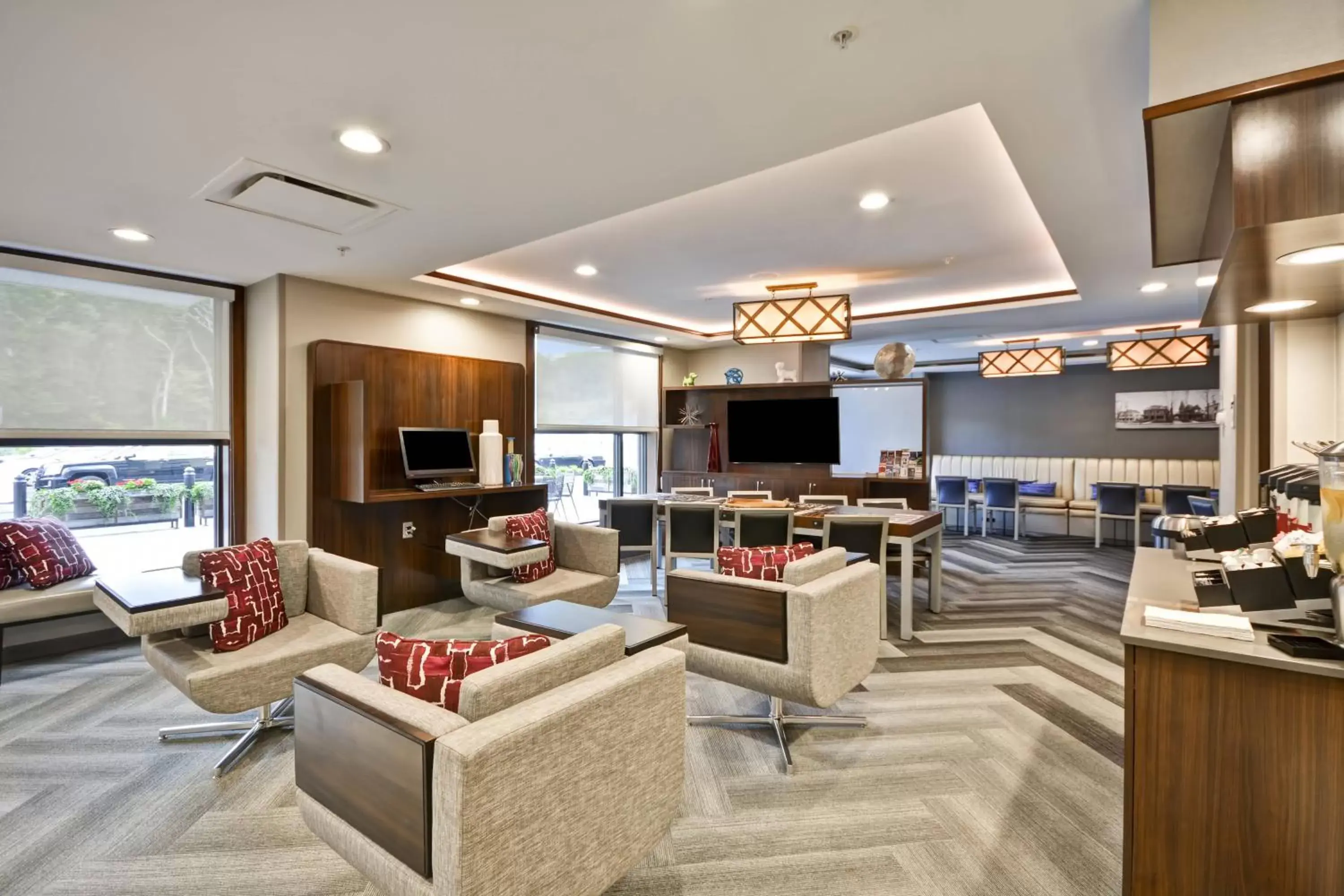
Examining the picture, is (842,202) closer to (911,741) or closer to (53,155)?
(911,741)

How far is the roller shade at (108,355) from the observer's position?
387cm

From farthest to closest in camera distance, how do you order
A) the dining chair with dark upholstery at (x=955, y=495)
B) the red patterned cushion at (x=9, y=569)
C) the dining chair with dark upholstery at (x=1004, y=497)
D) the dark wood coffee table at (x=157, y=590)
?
1. the dining chair with dark upholstery at (x=955, y=495)
2. the dining chair with dark upholstery at (x=1004, y=497)
3. the red patterned cushion at (x=9, y=569)
4. the dark wood coffee table at (x=157, y=590)

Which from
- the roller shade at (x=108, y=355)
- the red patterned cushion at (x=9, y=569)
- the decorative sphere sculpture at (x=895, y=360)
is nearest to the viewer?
the red patterned cushion at (x=9, y=569)

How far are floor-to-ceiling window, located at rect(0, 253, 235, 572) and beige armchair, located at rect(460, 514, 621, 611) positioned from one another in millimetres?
2148

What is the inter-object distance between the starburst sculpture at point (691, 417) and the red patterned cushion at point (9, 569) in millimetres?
5647

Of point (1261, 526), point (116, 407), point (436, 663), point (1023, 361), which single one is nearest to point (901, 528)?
point (1261, 526)

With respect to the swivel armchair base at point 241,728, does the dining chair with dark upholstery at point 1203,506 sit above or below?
above

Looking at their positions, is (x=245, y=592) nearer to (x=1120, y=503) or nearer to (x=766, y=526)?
(x=766, y=526)

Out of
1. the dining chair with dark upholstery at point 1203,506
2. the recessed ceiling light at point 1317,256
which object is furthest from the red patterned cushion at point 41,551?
the dining chair with dark upholstery at point 1203,506

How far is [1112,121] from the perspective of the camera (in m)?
2.28

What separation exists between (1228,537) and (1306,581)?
0.98 meters

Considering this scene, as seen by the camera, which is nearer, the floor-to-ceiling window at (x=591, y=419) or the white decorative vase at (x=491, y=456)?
the white decorative vase at (x=491, y=456)

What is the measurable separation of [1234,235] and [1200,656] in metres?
1.01

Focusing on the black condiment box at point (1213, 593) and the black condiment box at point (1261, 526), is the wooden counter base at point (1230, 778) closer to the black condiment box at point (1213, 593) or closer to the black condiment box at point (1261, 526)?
the black condiment box at point (1213, 593)
